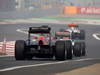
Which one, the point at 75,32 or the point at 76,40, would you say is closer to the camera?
the point at 76,40

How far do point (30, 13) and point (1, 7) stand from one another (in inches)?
409

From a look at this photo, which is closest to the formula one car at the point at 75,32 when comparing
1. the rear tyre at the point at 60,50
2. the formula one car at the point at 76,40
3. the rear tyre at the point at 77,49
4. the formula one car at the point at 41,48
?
the formula one car at the point at 76,40

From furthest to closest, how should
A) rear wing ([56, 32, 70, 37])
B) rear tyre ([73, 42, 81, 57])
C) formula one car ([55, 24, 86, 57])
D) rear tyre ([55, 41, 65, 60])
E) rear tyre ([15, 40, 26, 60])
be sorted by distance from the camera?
rear wing ([56, 32, 70, 37]), formula one car ([55, 24, 86, 57]), rear tyre ([73, 42, 81, 57]), rear tyre ([15, 40, 26, 60]), rear tyre ([55, 41, 65, 60])

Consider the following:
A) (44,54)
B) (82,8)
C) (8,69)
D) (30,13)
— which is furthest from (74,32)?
(82,8)

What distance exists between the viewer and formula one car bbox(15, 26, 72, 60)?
20125mm

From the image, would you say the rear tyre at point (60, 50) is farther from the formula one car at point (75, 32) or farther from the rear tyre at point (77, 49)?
the formula one car at point (75, 32)

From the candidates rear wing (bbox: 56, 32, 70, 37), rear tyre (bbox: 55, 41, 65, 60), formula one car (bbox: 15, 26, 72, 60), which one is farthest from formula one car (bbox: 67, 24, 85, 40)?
rear tyre (bbox: 55, 41, 65, 60)

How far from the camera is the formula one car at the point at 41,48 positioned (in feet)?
66.0

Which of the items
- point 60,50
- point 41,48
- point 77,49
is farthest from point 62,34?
point 60,50

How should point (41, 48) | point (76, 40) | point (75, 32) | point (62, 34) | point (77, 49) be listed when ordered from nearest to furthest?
point (41, 48), point (77, 49), point (62, 34), point (76, 40), point (75, 32)

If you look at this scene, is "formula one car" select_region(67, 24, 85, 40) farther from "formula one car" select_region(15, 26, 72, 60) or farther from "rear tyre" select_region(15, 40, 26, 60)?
"rear tyre" select_region(15, 40, 26, 60)

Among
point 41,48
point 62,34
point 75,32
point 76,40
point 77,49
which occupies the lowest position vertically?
point 77,49

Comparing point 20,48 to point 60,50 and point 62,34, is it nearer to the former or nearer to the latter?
point 60,50

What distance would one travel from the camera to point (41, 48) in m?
20.7
